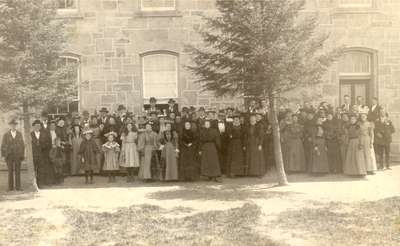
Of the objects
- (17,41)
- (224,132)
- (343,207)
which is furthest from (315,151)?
(17,41)

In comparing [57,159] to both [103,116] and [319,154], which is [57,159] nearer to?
[103,116]

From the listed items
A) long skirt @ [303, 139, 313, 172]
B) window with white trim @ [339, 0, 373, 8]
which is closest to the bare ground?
long skirt @ [303, 139, 313, 172]

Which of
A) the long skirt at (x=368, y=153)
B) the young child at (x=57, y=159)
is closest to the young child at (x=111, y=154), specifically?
the young child at (x=57, y=159)

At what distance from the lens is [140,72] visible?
19.3 metres

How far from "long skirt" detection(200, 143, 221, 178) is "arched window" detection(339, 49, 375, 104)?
615cm

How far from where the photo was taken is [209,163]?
15.8 metres

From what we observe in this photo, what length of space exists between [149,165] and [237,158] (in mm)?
2484

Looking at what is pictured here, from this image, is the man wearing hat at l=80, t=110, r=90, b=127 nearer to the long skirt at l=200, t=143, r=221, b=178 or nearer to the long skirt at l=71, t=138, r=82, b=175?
the long skirt at l=71, t=138, r=82, b=175

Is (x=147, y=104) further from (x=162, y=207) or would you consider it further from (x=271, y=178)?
(x=162, y=207)

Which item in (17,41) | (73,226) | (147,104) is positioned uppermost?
(17,41)

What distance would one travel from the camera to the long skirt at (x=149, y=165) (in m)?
15.9

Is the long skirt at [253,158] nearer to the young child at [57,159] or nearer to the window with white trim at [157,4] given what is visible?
the young child at [57,159]

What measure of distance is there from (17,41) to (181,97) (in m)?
6.57

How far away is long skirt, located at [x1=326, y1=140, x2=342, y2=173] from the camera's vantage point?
54.7 ft
